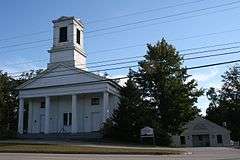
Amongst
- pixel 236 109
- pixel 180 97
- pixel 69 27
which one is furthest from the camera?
pixel 236 109

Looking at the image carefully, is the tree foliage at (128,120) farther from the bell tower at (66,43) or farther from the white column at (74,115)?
the bell tower at (66,43)

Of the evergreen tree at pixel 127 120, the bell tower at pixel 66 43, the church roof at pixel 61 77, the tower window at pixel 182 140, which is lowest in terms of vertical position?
the tower window at pixel 182 140

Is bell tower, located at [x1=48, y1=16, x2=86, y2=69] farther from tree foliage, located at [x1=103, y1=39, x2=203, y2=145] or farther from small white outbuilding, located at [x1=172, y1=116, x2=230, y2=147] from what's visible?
small white outbuilding, located at [x1=172, y1=116, x2=230, y2=147]

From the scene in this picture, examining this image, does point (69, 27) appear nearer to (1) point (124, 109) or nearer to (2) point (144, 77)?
(2) point (144, 77)

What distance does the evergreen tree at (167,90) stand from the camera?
47188 mm

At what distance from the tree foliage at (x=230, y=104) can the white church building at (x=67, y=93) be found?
35525mm

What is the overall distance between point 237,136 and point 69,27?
45.1 metres

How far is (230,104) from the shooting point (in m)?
80.6

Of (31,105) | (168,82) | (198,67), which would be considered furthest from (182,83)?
(198,67)

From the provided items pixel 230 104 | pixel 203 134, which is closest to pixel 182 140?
pixel 203 134

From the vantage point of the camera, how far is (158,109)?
47.8m

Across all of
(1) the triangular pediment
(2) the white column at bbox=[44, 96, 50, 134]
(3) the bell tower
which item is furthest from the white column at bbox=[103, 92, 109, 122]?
(3) the bell tower

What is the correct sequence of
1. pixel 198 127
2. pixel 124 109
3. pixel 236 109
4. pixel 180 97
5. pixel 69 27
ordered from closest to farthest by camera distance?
pixel 124 109
pixel 180 97
pixel 69 27
pixel 198 127
pixel 236 109

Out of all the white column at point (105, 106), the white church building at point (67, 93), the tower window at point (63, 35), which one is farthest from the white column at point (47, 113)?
the tower window at point (63, 35)
